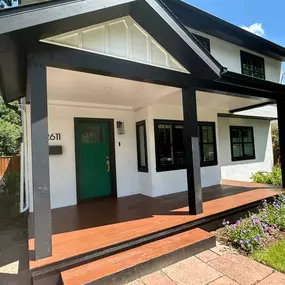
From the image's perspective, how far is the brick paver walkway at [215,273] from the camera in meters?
2.61

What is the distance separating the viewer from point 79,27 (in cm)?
286

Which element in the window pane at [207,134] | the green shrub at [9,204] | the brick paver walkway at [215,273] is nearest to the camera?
the brick paver walkway at [215,273]

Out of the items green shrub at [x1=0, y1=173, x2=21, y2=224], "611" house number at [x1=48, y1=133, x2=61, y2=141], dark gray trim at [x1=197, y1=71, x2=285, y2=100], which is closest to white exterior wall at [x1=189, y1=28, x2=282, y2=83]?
dark gray trim at [x1=197, y1=71, x2=285, y2=100]

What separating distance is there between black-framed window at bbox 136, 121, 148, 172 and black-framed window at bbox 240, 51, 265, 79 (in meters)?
4.34

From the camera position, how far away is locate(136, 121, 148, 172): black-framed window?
591 cm

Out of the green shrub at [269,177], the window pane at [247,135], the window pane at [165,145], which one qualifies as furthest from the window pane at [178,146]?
the window pane at [247,135]

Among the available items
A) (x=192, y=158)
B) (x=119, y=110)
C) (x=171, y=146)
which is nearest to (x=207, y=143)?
(x=171, y=146)

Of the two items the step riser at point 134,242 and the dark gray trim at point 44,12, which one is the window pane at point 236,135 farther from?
the dark gray trim at point 44,12

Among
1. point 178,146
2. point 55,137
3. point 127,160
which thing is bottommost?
point 127,160

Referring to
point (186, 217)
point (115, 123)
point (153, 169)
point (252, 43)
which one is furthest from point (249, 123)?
point (186, 217)

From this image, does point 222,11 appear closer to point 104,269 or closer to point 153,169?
point 153,169

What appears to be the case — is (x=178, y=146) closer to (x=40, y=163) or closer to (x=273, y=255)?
(x=273, y=255)

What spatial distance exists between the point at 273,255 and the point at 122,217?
2480 mm

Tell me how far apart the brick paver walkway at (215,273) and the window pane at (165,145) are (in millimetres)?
3053
